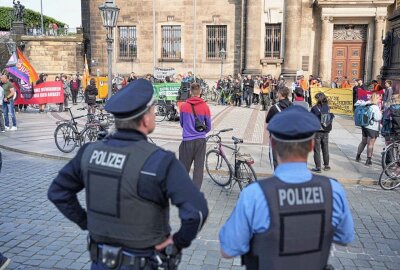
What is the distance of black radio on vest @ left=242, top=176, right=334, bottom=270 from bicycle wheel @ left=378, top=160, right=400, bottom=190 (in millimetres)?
6490

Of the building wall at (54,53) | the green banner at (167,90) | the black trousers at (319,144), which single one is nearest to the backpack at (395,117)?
the black trousers at (319,144)

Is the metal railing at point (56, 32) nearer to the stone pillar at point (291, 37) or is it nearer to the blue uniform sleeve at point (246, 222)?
the stone pillar at point (291, 37)

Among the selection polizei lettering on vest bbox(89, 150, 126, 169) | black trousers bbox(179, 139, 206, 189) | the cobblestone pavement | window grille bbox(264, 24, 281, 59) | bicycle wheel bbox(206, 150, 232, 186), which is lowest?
the cobblestone pavement

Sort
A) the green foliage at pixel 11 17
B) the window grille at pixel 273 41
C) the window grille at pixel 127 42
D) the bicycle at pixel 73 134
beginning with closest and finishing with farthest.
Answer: the bicycle at pixel 73 134, the window grille at pixel 273 41, the window grille at pixel 127 42, the green foliage at pixel 11 17

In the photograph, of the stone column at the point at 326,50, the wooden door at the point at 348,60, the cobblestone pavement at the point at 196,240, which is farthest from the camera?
the wooden door at the point at 348,60

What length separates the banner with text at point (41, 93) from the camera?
19.1 meters

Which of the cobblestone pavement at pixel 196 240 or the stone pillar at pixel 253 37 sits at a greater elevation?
the stone pillar at pixel 253 37

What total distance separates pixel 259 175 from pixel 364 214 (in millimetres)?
2745

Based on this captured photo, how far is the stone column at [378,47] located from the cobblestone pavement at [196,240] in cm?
2030

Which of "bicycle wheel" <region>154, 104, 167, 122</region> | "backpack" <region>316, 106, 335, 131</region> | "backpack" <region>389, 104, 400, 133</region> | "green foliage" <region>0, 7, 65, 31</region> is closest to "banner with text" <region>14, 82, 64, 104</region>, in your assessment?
"bicycle wheel" <region>154, 104, 167, 122</region>

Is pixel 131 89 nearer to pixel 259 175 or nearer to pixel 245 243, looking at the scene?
pixel 245 243

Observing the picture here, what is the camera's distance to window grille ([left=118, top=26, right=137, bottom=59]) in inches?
1249

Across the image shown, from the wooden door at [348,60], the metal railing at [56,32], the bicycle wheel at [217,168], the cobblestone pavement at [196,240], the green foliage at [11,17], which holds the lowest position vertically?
the cobblestone pavement at [196,240]

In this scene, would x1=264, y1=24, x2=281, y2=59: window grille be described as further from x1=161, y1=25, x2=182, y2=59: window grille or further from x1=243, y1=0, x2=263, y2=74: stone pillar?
x1=161, y1=25, x2=182, y2=59: window grille
